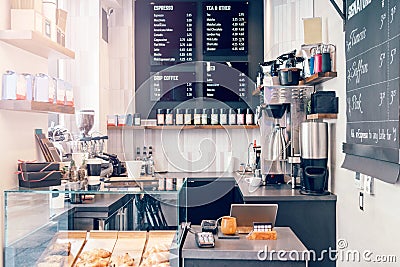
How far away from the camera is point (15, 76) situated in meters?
2.25

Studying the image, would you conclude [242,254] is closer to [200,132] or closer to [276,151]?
[276,151]

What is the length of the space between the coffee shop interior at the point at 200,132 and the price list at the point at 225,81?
1 centimetres

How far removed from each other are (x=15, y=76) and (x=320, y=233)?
2331 millimetres

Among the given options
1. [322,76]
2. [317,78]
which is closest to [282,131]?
[317,78]

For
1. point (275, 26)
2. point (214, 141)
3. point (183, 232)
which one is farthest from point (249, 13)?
point (183, 232)

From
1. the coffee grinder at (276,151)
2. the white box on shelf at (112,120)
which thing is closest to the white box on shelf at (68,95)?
the coffee grinder at (276,151)

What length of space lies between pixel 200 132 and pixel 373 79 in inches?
134

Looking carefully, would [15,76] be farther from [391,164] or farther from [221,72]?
[221,72]

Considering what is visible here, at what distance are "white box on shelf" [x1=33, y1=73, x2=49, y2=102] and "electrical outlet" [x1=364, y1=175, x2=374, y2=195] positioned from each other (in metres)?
1.68

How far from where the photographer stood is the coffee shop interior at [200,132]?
2.21m

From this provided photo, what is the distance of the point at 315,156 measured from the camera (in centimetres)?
360

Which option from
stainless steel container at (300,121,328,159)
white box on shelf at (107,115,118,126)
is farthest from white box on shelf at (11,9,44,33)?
white box on shelf at (107,115,118,126)

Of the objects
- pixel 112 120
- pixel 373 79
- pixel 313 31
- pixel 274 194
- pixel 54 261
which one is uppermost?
pixel 313 31

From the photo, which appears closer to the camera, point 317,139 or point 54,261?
point 54,261
